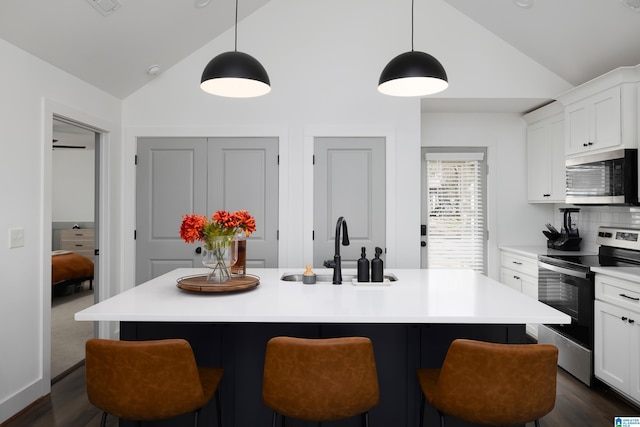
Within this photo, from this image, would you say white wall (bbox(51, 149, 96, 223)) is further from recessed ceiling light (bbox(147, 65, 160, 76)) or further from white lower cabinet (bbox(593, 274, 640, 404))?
white lower cabinet (bbox(593, 274, 640, 404))

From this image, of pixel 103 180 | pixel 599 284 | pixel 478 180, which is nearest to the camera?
pixel 599 284

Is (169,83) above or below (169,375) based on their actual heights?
above

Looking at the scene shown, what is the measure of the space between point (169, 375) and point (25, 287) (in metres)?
1.78

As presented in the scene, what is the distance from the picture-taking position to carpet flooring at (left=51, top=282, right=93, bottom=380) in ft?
11.2

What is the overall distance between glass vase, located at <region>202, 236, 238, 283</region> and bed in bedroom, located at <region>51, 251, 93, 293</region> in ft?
12.5

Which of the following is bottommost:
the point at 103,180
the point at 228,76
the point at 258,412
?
the point at 258,412

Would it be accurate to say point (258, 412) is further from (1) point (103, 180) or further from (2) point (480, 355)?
(1) point (103, 180)

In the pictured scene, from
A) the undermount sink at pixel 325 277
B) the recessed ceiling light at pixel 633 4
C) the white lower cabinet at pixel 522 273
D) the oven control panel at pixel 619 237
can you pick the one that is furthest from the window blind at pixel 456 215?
the undermount sink at pixel 325 277

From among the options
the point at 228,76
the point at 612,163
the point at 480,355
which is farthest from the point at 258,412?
the point at 612,163

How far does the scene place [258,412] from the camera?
6.65 feet

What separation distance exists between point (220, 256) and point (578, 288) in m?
2.62

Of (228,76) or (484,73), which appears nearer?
(228,76)

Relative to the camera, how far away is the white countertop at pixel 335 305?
168 cm

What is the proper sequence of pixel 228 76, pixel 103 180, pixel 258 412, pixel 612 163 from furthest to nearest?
pixel 103 180 → pixel 612 163 → pixel 228 76 → pixel 258 412
